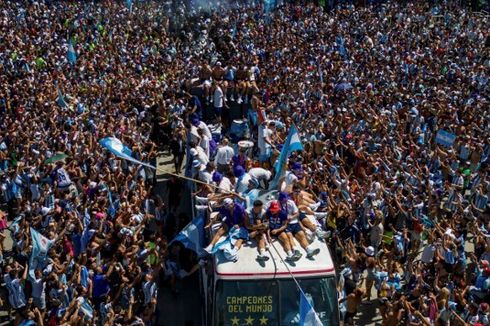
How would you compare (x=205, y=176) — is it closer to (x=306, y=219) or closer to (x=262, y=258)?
(x=306, y=219)

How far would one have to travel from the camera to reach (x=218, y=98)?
16422 millimetres

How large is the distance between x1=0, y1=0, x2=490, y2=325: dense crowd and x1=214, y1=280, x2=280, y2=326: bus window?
0.64 metres

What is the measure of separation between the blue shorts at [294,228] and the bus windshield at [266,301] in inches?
46.8

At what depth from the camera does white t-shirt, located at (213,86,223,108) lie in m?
16.3

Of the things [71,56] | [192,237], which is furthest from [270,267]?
[71,56]

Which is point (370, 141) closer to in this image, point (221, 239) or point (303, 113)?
point (303, 113)

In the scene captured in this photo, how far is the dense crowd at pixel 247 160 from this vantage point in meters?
11.1

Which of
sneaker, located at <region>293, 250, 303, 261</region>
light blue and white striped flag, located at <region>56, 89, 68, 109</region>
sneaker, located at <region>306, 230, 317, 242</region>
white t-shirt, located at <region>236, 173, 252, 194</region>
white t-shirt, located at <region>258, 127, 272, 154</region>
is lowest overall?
light blue and white striped flag, located at <region>56, 89, 68, 109</region>

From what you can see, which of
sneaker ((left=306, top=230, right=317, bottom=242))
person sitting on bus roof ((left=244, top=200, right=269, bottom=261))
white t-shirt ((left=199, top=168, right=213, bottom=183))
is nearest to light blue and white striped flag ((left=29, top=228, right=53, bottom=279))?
white t-shirt ((left=199, top=168, right=213, bottom=183))

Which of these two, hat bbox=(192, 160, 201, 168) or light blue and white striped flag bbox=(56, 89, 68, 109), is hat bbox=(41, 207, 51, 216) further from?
light blue and white striped flag bbox=(56, 89, 68, 109)

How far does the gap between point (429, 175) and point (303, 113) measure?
593 cm

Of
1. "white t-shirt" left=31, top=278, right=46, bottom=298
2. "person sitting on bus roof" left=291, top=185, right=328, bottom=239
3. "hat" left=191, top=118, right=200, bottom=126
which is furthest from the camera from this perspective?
"hat" left=191, top=118, right=200, bottom=126

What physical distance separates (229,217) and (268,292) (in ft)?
5.61

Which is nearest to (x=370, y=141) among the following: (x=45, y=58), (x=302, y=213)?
(x=302, y=213)
